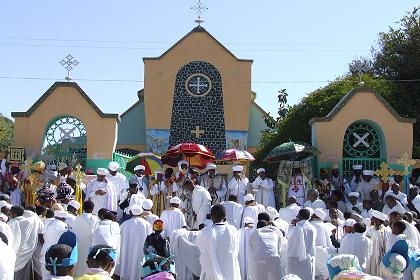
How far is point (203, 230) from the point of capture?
931 cm

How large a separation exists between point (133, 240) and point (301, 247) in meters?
2.95

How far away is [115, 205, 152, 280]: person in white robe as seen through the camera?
455 inches

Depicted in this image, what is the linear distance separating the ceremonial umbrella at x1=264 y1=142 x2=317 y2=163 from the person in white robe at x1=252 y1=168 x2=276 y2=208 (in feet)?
2.48

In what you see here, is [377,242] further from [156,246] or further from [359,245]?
[156,246]

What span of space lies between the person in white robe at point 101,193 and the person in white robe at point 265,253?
15.7ft

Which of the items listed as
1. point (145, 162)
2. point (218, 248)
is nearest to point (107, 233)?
point (218, 248)

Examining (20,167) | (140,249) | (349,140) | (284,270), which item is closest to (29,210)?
(140,249)

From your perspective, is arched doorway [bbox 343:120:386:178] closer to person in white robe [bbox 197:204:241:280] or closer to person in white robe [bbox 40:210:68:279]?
person in white robe [bbox 197:204:241:280]

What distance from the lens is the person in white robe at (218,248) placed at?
9.23 metres

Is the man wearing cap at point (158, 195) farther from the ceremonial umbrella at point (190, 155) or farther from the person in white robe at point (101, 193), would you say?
the ceremonial umbrella at point (190, 155)

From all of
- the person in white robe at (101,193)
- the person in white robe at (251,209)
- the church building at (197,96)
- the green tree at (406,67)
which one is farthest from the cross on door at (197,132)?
the person in white robe at (251,209)

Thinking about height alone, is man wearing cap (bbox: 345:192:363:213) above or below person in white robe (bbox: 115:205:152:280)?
above

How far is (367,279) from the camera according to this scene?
525 centimetres

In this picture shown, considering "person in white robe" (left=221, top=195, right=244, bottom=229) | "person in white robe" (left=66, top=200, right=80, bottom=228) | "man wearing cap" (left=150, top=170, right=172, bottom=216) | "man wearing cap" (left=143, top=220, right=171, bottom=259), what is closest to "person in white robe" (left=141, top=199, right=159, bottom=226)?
"person in white robe" (left=66, top=200, right=80, bottom=228)
